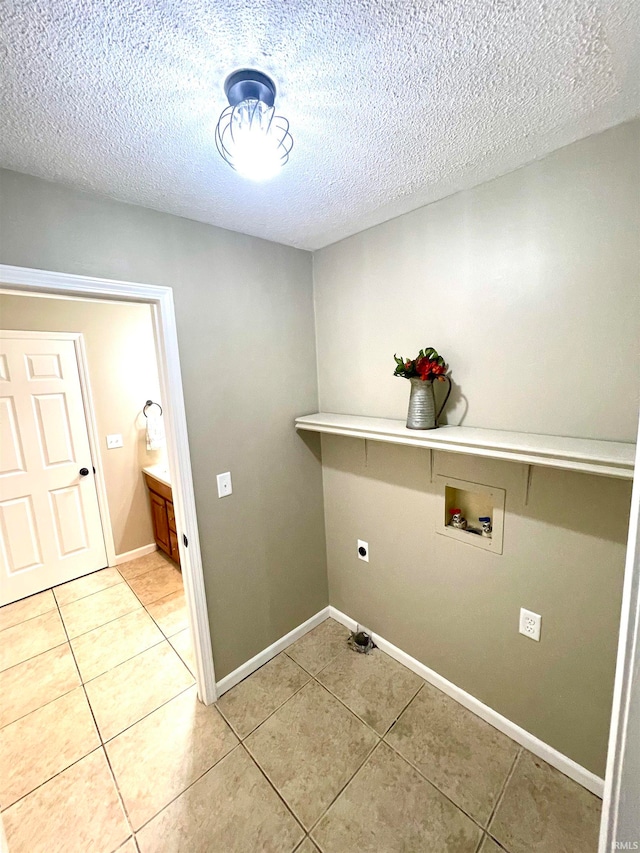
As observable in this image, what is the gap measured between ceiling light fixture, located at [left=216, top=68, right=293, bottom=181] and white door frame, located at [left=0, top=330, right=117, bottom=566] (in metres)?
2.47

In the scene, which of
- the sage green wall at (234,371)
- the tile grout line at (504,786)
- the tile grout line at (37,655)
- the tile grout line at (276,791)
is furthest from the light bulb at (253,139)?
the tile grout line at (37,655)

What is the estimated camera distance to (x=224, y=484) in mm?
1821

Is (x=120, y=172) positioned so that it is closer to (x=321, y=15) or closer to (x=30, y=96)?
(x=30, y=96)

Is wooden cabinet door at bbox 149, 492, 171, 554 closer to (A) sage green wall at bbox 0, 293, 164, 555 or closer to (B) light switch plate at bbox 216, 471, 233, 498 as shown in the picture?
(A) sage green wall at bbox 0, 293, 164, 555

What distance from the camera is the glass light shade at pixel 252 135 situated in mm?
862

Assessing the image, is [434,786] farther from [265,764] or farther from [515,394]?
[515,394]

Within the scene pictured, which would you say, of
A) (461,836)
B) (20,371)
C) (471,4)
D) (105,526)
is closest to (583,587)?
(461,836)

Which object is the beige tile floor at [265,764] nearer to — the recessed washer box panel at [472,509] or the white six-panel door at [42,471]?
the white six-panel door at [42,471]

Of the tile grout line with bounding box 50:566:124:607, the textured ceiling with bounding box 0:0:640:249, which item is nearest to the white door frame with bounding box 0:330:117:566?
the tile grout line with bounding box 50:566:124:607

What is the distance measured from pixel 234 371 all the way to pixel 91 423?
196 cm

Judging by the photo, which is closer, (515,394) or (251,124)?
(251,124)

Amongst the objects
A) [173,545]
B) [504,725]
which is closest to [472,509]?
[504,725]

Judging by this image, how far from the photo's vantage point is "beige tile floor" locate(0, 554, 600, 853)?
4.22ft

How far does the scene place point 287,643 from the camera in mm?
2197
